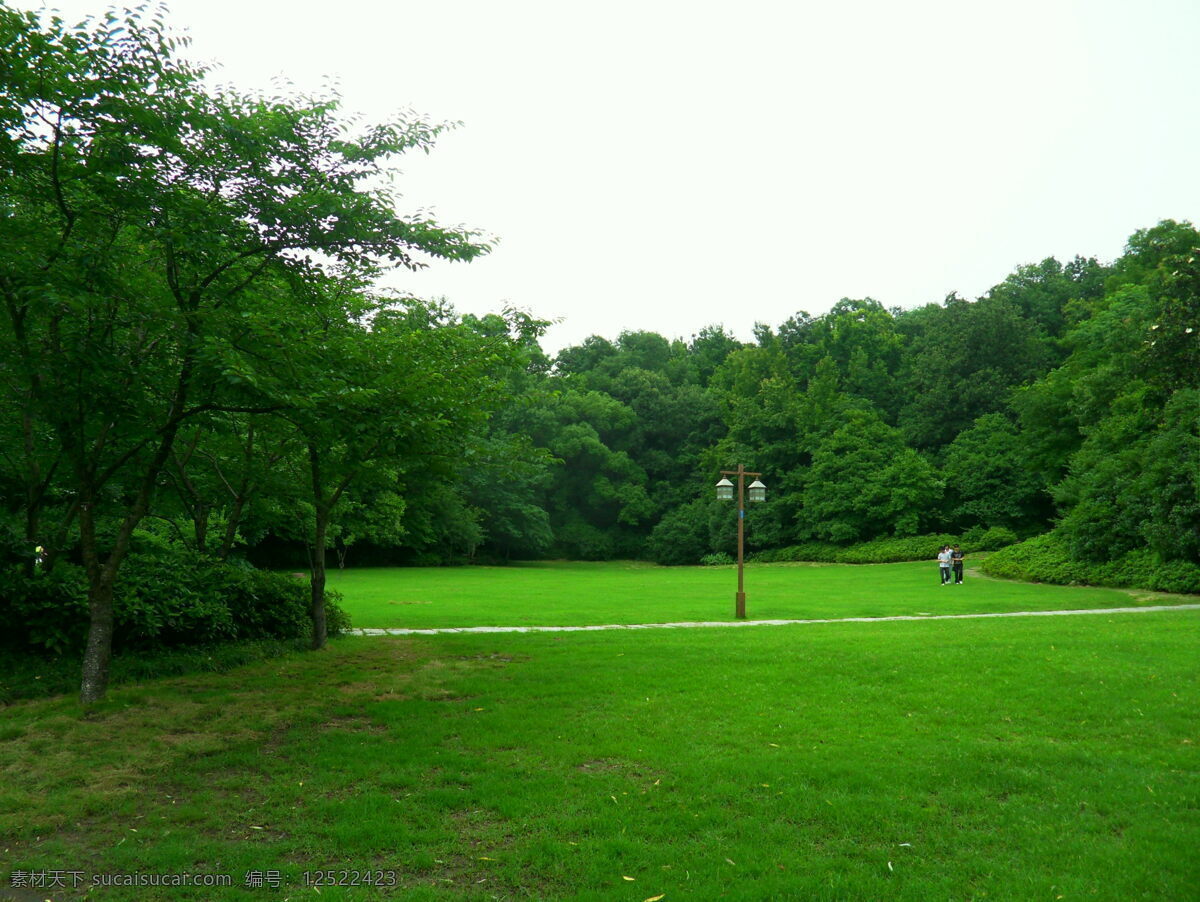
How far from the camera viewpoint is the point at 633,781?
248 inches

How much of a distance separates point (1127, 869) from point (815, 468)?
4912cm

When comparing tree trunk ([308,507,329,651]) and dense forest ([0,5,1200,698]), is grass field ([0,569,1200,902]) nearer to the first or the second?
tree trunk ([308,507,329,651])

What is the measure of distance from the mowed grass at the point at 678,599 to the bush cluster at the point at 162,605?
3.94 meters

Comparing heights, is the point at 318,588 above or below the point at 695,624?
above

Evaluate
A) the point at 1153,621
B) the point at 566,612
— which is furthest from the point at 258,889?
the point at 1153,621

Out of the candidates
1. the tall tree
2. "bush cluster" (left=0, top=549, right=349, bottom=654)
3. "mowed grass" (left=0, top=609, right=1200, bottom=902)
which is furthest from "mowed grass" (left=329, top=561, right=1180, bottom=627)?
the tall tree

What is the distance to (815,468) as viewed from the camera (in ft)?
172

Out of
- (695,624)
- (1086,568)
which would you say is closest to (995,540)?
(1086,568)

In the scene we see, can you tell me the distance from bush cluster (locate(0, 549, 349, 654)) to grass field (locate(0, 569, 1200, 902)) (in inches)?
52.7

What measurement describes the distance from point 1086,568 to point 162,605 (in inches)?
1112

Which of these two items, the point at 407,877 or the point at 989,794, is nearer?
the point at 407,877

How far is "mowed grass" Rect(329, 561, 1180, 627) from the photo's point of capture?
18.9 meters

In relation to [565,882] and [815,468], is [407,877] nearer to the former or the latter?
[565,882]

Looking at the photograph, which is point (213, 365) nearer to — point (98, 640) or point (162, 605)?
point (98, 640)
